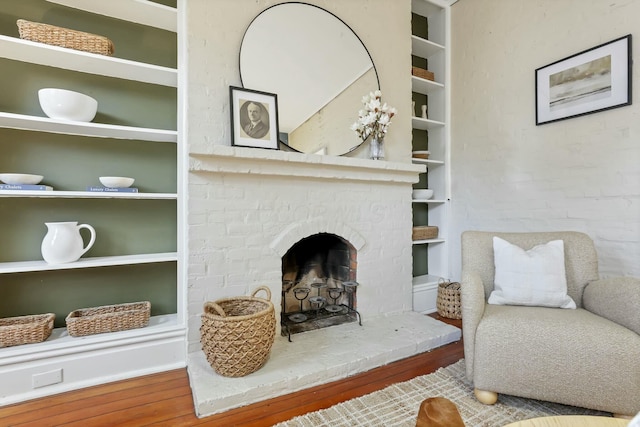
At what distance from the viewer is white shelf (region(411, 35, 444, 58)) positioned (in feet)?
9.95

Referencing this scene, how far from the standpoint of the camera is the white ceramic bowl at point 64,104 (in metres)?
1.69

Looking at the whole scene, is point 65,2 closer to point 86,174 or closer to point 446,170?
point 86,174

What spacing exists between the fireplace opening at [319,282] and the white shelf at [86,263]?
0.96m

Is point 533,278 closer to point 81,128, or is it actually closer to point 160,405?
point 160,405

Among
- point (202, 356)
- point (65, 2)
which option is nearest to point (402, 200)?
point (202, 356)

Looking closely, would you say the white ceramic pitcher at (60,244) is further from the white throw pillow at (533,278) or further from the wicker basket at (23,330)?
the white throw pillow at (533,278)

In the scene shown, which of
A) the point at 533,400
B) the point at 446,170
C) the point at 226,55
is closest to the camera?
the point at 533,400

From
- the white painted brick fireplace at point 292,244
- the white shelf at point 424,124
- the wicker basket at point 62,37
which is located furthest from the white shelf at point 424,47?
the wicker basket at point 62,37

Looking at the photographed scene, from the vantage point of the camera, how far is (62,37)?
172cm

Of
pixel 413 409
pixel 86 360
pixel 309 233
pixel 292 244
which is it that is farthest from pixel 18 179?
pixel 413 409

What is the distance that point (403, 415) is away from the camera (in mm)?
1474

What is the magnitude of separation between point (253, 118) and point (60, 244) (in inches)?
52.5

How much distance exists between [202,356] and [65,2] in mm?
2298

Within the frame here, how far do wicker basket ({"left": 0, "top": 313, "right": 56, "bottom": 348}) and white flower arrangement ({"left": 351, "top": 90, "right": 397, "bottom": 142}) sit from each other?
232 cm
